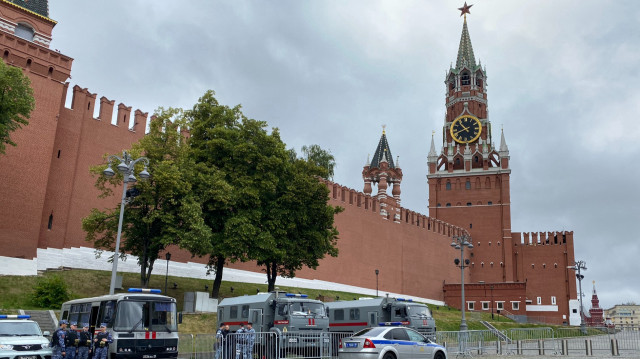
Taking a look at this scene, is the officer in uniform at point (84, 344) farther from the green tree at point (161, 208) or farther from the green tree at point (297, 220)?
the green tree at point (297, 220)

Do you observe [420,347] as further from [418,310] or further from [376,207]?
[376,207]

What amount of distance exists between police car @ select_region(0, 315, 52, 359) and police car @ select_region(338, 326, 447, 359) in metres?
8.31

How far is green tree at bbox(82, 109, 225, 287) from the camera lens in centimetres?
2547

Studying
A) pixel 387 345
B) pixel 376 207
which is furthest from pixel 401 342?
pixel 376 207

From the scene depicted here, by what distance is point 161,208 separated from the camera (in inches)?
1040

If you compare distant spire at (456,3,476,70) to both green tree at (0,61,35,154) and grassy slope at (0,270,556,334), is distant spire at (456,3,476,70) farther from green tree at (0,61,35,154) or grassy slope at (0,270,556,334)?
green tree at (0,61,35,154)

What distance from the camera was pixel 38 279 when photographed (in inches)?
1076

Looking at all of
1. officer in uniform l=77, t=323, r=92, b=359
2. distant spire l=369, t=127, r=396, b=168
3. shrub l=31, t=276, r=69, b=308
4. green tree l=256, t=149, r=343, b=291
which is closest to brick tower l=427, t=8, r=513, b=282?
distant spire l=369, t=127, r=396, b=168

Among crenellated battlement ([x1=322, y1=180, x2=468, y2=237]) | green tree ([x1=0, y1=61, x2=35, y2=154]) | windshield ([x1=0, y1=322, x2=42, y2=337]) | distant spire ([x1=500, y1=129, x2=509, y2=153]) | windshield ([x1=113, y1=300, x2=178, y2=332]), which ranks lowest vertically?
windshield ([x1=0, y1=322, x2=42, y2=337])

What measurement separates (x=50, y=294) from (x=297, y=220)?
12.9m

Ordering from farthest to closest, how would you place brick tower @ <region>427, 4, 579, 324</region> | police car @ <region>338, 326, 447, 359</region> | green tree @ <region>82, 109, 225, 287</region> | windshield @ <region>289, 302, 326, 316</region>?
1. brick tower @ <region>427, 4, 579, 324</region>
2. green tree @ <region>82, 109, 225, 287</region>
3. windshield @ <region>289, 302, 326, 316</region>
4. police car @ <region>338, 326, 447, 359</region>


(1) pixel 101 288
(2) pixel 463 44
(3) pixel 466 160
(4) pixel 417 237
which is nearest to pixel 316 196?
(1) pixel 101 288

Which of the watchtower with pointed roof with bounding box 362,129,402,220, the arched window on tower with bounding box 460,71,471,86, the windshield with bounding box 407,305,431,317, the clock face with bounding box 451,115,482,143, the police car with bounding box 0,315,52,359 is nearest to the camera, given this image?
the police car with bounding box 0,315,52,359

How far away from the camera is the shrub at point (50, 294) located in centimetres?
2422
